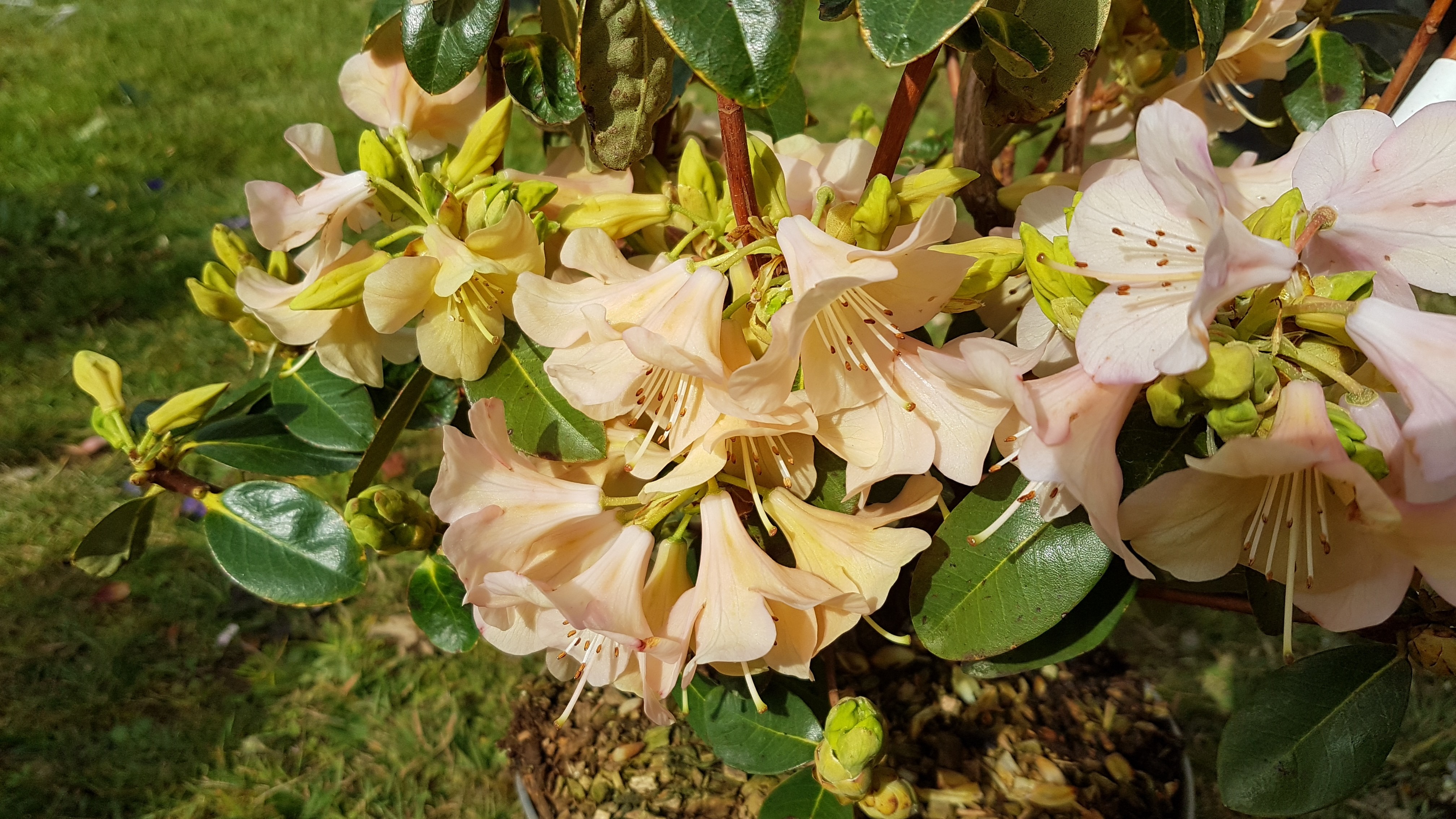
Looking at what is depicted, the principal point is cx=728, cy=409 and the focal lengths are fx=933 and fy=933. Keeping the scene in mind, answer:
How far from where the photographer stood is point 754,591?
0.68 m

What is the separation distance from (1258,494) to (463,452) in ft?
1.87

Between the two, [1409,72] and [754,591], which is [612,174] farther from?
[1409,72]

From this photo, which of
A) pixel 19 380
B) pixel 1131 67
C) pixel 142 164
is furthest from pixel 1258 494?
pixel 142 164

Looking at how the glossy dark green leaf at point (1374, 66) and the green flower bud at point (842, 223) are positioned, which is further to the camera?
the glossy dark green leaf at point (1374, 66)

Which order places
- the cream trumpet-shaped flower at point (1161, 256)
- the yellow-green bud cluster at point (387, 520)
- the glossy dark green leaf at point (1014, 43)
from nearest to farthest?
the cream trumpet-shaped flower at point (1161, 256)
the glossy dark green leaf at point (1014, 43)
the yellow-green bud cluster at point (387, 520)

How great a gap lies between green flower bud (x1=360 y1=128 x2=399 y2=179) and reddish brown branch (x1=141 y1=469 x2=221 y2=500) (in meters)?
0.51

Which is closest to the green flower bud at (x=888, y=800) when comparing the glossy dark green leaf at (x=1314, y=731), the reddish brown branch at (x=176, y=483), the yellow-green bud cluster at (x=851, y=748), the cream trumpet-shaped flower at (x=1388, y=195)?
the yellow-green bud cluster at (x=851, y=748)

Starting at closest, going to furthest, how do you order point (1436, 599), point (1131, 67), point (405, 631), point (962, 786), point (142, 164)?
point (1436, 599)
point (1131, 67)
point (962, 786)
point (405, 631)
point (142, 164)

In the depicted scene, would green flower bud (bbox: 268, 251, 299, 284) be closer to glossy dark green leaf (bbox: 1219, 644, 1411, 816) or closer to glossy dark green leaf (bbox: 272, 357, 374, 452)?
glossy dark green leaf (bbox: 272, 357, 374, 452)

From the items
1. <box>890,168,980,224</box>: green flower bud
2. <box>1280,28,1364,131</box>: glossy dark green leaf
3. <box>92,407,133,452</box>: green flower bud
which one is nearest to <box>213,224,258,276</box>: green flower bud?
<box>92,407,133,452</box>: green flower bud

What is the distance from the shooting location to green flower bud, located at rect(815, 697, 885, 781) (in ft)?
2.69

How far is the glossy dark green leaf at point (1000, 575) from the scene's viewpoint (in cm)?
72

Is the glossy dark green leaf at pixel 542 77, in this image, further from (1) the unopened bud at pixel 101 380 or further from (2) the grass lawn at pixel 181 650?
(2) the grass lawn at pixel 181 650

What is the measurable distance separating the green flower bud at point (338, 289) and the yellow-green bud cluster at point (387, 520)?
0.24 metres
